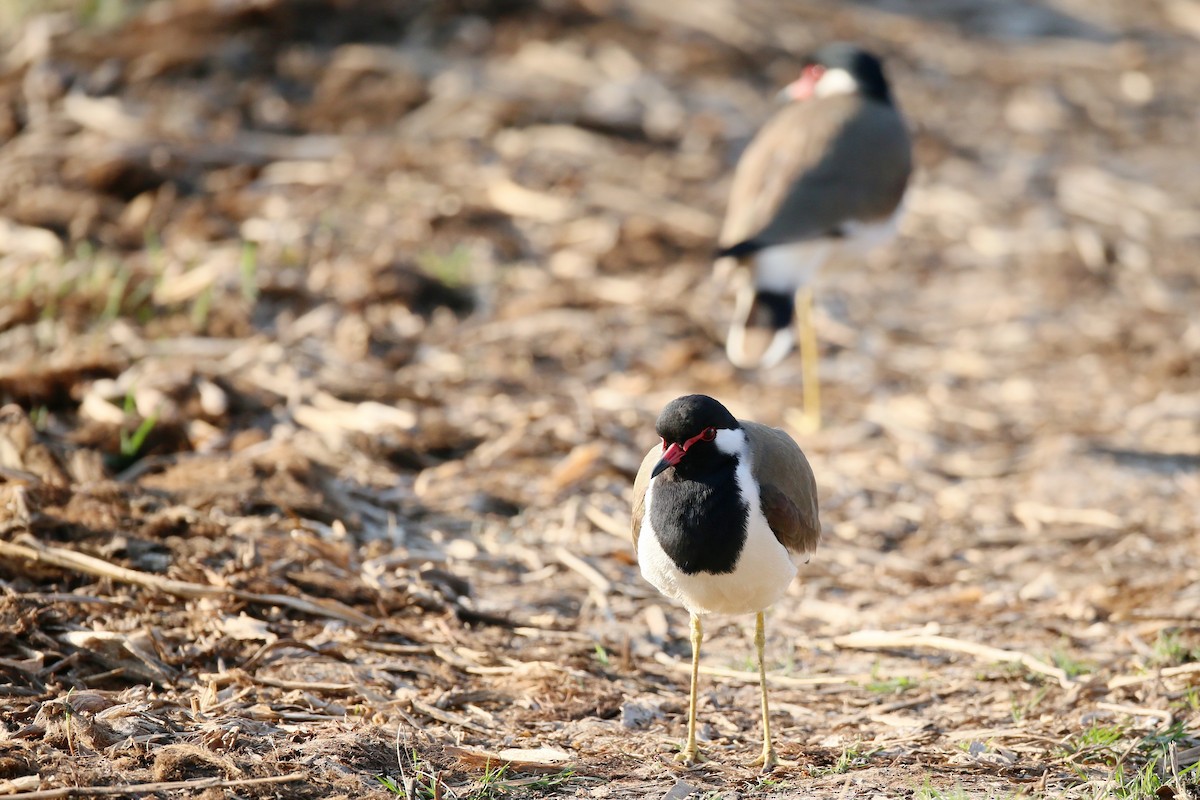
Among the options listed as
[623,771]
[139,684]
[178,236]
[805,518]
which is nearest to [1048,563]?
[805,518]

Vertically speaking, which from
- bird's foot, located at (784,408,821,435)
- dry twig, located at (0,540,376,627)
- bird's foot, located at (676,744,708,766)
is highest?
dry twig, located at (0,540,376,627)

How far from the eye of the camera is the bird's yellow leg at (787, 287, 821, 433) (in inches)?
279

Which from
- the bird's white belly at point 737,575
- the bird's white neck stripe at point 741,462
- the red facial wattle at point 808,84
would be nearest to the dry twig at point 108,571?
the bird's white belly at point 737,575

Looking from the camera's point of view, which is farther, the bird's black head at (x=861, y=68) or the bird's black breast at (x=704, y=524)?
the bird's black head at (x=861, y=68)

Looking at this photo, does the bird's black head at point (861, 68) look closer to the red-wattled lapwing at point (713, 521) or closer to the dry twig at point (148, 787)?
the red-wattled lapwing at point (713, 521)

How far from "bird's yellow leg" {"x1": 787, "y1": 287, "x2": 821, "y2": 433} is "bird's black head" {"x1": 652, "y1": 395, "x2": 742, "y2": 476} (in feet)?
11.0

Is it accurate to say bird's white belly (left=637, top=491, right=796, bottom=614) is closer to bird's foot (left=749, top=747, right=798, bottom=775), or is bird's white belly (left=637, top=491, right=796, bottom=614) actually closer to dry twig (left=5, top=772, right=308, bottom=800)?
bird's foot (left=749, top=747, right=798, bottom=775)

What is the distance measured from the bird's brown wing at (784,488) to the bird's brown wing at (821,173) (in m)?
2.76

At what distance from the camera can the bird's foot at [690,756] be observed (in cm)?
381

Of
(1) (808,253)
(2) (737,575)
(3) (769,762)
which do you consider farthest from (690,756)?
(1) (808,253)

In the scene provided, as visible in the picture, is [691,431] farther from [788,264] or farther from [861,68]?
[861,68]

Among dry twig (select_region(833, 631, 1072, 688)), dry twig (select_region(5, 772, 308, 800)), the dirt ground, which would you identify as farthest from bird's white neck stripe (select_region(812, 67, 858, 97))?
dry twig (select_region(5, 772, 308, 800))

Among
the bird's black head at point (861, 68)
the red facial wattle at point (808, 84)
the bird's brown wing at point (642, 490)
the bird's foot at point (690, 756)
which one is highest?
the bird's brown wing at point (642, 490)

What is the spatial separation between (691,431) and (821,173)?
3.90 meters
